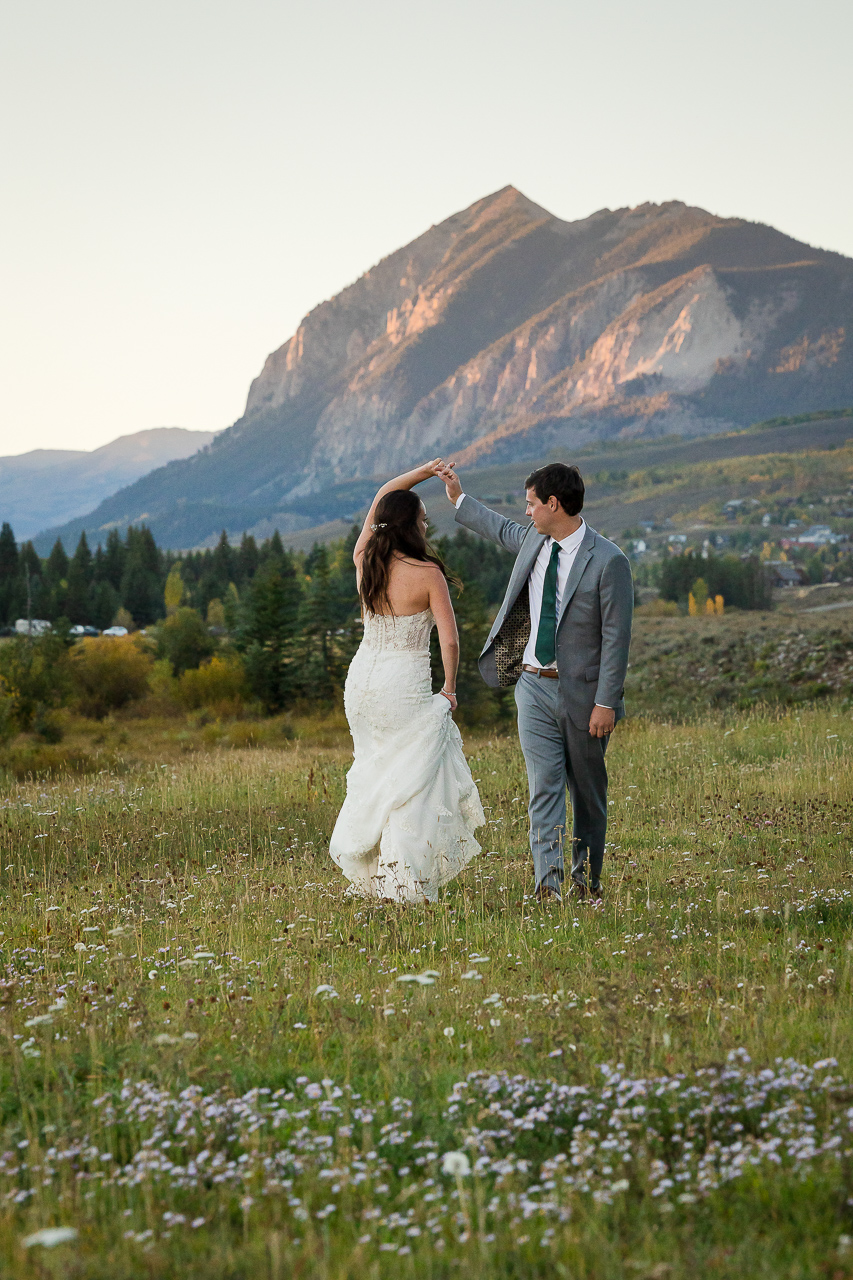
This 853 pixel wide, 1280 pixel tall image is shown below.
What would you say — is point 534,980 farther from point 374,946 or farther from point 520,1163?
point 520,1163

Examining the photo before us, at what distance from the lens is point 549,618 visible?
7.51m

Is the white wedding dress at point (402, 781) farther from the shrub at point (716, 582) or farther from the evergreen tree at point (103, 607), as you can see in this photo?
the shrub at point (716, 582)

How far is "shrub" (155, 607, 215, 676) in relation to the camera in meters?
73.9

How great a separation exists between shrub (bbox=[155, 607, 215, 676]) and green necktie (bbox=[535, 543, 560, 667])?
2660 inches

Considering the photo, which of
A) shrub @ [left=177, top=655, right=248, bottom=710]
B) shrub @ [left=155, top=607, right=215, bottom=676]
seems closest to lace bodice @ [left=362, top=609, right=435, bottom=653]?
shrub @ [left=177, top=655, right=248, bottom=710]

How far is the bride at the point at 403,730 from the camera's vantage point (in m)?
7.63

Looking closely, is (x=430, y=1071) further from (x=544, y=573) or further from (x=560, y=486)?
(x=560, y=486)

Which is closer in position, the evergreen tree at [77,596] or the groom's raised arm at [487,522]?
the groom's raised arm at [487,522]

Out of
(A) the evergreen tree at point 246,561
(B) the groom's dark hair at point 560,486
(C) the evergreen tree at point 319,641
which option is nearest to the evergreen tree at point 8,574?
(A) the evergreen tree at point 246,561

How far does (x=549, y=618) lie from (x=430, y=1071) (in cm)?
386

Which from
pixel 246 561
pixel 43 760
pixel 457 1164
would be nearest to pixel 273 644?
pixel 43 760

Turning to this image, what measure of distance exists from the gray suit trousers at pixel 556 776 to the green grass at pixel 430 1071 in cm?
33

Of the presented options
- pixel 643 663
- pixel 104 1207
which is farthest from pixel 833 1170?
pixel 643 663

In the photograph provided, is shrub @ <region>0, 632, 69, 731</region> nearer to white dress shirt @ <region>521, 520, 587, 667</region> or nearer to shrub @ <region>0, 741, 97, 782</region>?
shrub @ <region>0, 741, 97, 782</region>
